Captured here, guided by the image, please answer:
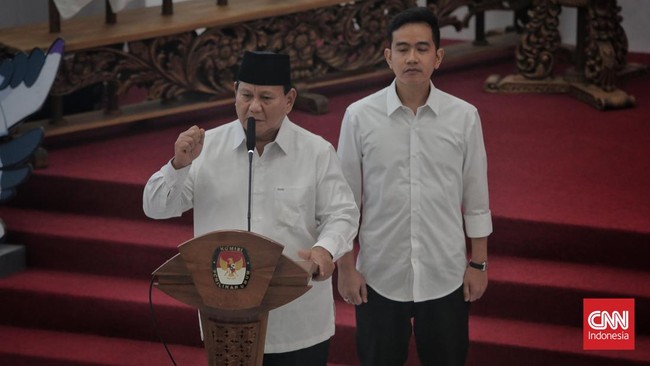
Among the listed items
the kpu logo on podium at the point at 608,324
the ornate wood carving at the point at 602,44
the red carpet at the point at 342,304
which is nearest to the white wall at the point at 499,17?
the red carpet at the point at 342,304

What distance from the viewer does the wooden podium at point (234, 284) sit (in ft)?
9.39

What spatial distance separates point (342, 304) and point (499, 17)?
12.9 feet

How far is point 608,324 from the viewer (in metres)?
4.56

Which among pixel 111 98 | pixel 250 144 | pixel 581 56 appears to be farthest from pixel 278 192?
pixel 581 56

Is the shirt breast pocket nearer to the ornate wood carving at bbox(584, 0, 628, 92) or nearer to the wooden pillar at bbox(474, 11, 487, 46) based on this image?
the ornate wood carving at bbox(584, 0, 628, 92)

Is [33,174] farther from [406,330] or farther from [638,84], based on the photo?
[638,84]

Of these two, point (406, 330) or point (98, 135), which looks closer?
point (406, 330)

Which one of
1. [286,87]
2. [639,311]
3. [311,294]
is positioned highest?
[286,87]

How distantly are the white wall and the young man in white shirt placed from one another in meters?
3.71

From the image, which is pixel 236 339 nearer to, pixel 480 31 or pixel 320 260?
pixel 320 260

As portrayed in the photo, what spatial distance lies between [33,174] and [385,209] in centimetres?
246

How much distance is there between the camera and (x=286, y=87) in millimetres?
3139

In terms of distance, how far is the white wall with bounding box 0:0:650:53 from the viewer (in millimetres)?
6746

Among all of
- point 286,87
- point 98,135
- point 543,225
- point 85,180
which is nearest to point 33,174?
point 85,180
